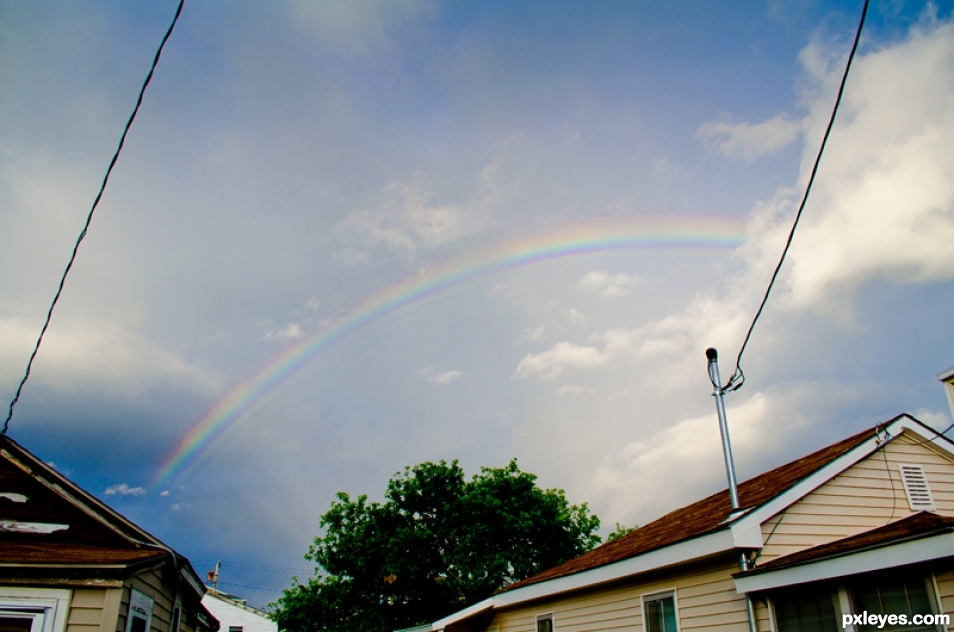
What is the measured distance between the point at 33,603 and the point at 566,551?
35143 millimetres

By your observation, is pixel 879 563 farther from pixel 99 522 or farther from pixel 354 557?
pixel 354 557

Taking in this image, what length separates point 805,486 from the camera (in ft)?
29.8

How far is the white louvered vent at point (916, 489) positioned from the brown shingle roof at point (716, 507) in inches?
33.2

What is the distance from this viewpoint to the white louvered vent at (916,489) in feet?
32.4

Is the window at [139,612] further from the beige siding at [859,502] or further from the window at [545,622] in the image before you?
the window at [545,622]

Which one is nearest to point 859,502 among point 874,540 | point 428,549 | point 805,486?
point 805,486

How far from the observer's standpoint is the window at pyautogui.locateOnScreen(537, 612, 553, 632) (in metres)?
13.4

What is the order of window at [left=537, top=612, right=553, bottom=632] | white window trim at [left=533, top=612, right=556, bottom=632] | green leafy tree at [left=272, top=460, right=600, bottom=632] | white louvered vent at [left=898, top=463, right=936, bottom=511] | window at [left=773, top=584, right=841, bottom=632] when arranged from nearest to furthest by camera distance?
1. window at [left=773, top=584, right=841, bottom=632]
2. white louvered vent at [left=898, top=463, right=936, bottom=511]
3. white window trim at [left=533, top=612, right=556, bottom=632]
4. window at [left=537, top=612, right=553, bottom=632]
5. green leafy tree at [left=272, top=460, right=600, bottom=632]

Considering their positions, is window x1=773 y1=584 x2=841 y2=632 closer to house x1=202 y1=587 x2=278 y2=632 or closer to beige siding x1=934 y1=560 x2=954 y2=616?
beige siding x1=934 y1=560 x2=954 y2=616

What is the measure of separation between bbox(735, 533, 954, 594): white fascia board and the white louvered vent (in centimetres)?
367

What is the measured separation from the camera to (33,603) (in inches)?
267

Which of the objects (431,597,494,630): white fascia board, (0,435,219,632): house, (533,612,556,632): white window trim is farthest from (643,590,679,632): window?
(0,435,219,632): house

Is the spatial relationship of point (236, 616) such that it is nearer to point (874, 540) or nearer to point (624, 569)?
point (624, 569)

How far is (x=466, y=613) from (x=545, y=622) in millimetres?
3287
